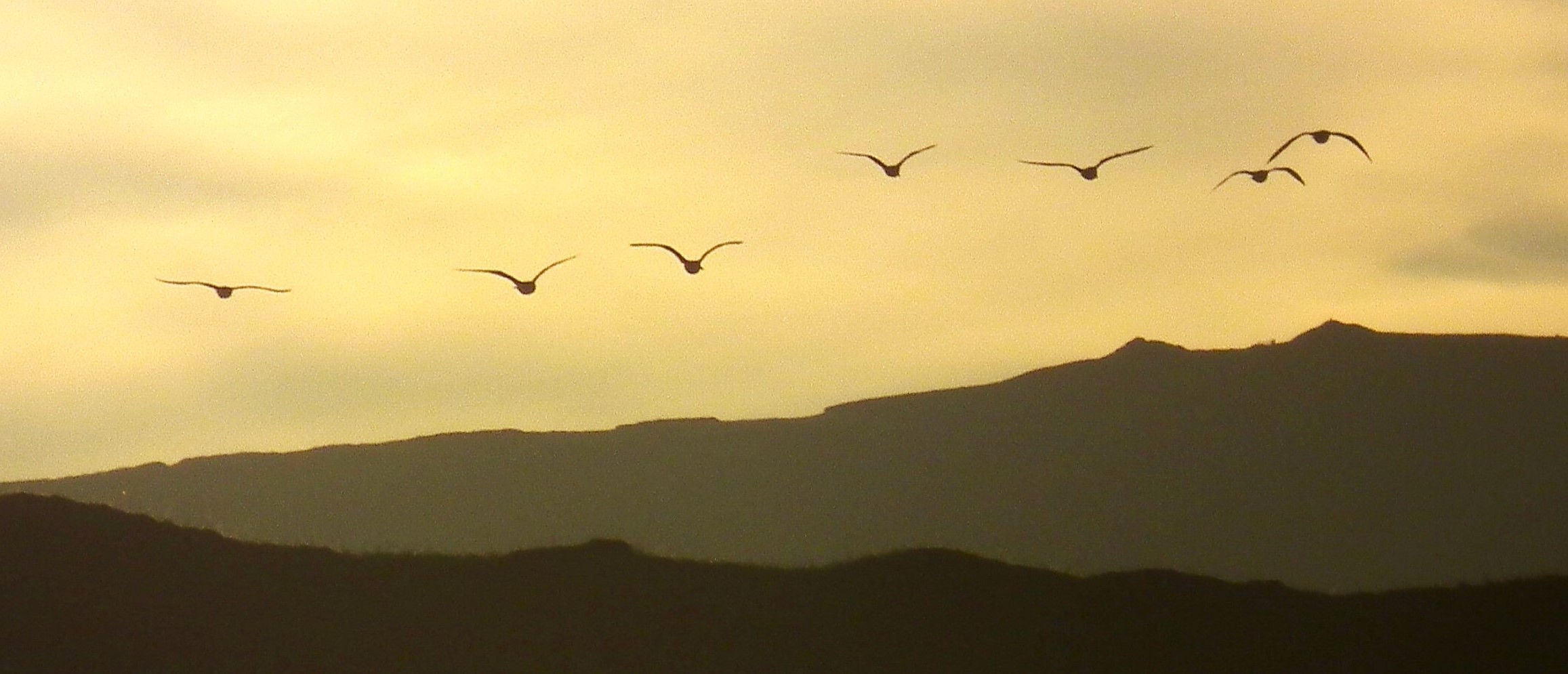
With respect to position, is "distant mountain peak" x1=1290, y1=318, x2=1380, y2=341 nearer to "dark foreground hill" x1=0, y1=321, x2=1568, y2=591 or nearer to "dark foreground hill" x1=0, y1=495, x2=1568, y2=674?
"dark foreground hill" x1=0, y1=321, x2=1568, y2=591

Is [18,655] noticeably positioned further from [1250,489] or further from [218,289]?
[1250,489]

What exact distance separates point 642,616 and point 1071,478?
72.9 meters

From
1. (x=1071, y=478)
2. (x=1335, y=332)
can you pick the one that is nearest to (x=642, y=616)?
(x=1071, y=478)

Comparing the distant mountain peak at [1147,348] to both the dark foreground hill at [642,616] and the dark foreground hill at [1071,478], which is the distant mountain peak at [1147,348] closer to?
the dark foreground hill at [1071,478]

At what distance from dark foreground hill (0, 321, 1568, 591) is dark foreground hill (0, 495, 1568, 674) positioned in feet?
160

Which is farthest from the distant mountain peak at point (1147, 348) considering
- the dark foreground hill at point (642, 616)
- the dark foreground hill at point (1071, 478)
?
the dark foreground hill at point (642, 616)

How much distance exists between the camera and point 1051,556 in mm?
95188

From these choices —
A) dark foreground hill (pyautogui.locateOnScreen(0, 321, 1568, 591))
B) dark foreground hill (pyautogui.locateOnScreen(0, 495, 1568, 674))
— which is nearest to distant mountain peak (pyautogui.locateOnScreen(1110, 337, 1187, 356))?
dark foreground hill (pyautogui.locateOnScreen(0, 321, 1568, 591))

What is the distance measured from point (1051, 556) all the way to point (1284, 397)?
22.4m

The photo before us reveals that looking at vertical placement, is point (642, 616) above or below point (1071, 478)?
below

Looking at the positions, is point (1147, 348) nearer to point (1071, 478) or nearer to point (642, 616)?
point (1071, 478)

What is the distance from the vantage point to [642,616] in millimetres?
37875

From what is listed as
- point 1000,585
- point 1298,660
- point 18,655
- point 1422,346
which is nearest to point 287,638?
point 18,655

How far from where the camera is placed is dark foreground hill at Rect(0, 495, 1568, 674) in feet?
119
